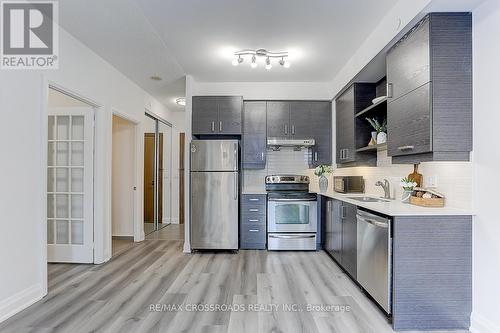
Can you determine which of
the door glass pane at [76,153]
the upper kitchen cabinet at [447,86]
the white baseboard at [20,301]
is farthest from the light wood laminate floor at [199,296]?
the upper kitchen cabinet at [447,86]

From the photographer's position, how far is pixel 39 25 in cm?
259

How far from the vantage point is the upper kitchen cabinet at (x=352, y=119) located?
3553mm

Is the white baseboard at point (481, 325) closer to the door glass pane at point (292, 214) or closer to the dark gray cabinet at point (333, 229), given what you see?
the dark gray cabinet at point (333, 229)

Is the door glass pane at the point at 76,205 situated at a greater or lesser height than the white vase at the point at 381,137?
lesser

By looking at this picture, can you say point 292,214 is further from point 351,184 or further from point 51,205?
point 51,205

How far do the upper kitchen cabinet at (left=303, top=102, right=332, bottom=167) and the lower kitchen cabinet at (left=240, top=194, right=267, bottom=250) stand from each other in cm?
121

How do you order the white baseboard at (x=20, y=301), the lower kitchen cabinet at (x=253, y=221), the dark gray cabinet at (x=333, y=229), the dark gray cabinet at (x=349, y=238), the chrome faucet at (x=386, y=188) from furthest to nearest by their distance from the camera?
the lower kitchen cabinet at (x=253, y=221) < the dark gray cabinet at (x=333, y=229) < the chrome faucet at (x=386, y=188) < the dark gray cabinet at (x=349, y=238) < the white baseboard at (x=20, y=301)

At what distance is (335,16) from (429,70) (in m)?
1.06

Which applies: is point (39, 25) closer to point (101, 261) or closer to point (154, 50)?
point (154, 50)

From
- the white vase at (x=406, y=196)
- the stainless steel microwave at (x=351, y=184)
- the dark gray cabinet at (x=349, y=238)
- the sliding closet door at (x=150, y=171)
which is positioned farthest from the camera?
the sliding closet door at (x=150, y=171)

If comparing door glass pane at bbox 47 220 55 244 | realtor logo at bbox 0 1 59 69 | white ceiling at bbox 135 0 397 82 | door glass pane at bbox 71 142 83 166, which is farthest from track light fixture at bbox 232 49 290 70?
door glass pane at bbox 47 220 55 244

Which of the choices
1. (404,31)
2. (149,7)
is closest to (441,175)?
(404,31)

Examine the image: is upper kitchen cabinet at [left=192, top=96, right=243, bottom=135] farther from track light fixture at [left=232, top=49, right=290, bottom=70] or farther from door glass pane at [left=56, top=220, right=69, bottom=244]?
door glass pane at [left=56, top=220, right=69, bottom=244]

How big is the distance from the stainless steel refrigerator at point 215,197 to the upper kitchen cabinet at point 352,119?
158 centimetres
